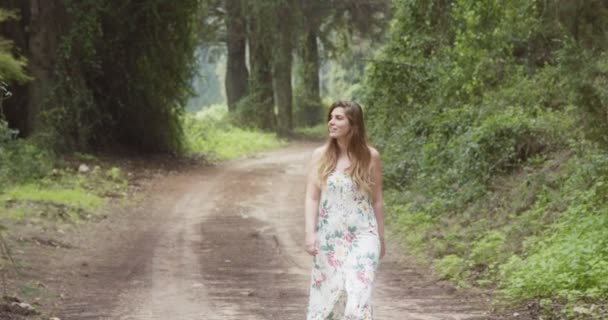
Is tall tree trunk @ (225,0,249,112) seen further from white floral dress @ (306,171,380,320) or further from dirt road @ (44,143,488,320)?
white floral dress @ (306,171,380,320)

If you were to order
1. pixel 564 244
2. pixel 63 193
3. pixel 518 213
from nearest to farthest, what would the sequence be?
1. pixel 564 244
2. pixel 518 213
3. pixel 63 193

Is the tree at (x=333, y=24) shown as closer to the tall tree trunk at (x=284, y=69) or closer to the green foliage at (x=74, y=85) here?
the tall tree trunk at (x=284, y=69)

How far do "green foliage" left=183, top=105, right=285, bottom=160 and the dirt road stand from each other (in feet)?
31.8

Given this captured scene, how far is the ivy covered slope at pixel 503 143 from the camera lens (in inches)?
431

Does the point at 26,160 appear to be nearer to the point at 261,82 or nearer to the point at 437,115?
the point at 437,115

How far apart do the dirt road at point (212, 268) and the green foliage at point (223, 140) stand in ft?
31.8

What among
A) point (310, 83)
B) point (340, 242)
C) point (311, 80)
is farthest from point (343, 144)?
point (310, 83)

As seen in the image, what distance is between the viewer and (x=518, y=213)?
1408 centimetres

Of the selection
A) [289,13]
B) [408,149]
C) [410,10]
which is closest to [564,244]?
[408,149]

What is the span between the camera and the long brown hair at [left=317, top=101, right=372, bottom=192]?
689 centimetres

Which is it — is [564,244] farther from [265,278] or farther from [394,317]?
[265,278]

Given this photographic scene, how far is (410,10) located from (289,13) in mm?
13327

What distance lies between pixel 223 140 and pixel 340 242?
28.8 metres

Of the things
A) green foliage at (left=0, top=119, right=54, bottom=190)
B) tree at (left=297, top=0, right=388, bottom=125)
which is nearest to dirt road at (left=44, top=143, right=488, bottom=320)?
green foliage at (left=0, top=119, right=54, bottom=190)
